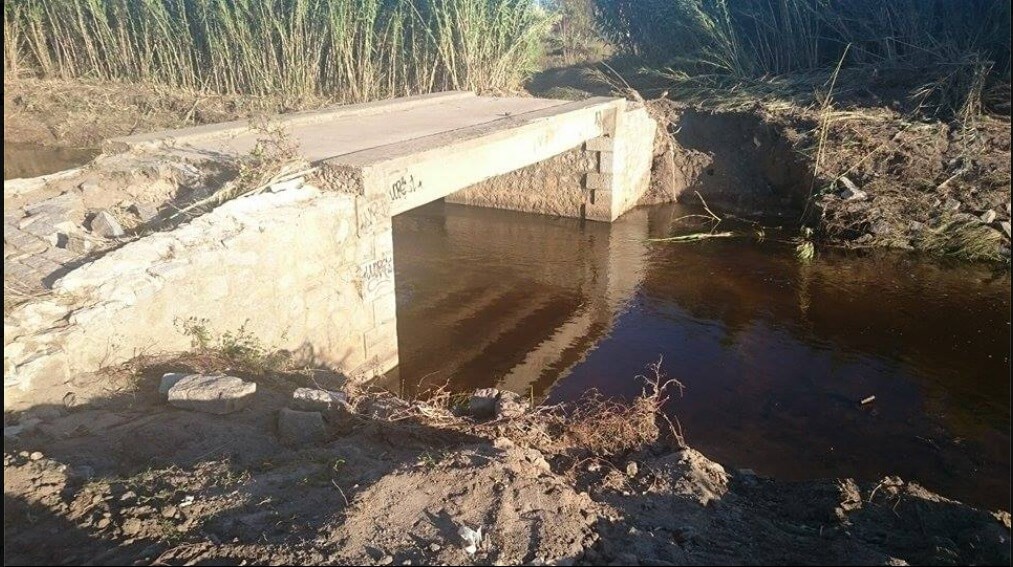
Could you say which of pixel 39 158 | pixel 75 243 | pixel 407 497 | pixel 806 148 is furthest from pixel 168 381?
pixel 39 158

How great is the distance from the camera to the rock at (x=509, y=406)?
182 inches

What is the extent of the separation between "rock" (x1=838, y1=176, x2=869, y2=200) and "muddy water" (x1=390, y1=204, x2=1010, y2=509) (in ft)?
3.82

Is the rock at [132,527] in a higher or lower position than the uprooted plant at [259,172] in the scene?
lower

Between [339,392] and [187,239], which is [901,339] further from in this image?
[187,239]

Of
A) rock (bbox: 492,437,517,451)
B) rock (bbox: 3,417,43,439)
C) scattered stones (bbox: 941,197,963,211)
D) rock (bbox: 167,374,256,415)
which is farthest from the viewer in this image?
scattered stones (bbox: 941,197,963,211)

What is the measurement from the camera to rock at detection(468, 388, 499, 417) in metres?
4.91

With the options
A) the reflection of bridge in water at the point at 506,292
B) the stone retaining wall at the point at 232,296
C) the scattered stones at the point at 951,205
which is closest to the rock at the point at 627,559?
the stone retaining wall at the point at 232,296

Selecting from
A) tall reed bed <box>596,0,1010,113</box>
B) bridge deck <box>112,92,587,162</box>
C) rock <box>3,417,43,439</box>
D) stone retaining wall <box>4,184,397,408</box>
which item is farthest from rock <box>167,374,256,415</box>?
tall reed bed <box>596,0,1010,113</box>

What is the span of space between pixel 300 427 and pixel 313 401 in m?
0.39

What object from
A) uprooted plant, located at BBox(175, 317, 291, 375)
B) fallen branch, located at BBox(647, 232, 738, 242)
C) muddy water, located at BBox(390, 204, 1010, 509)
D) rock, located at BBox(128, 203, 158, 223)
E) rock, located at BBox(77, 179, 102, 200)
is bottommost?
muddy water, located at BBox(390, 204, 1010, 509)

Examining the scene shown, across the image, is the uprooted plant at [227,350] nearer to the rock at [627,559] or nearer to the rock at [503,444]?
the rock at [503,444]

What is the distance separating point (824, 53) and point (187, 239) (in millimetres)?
13837

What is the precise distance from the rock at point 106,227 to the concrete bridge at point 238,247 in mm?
35

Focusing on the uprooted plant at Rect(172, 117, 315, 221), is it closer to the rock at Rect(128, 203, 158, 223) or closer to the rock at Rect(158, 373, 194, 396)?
the rock at Rect(128, 203, 158, 223)
